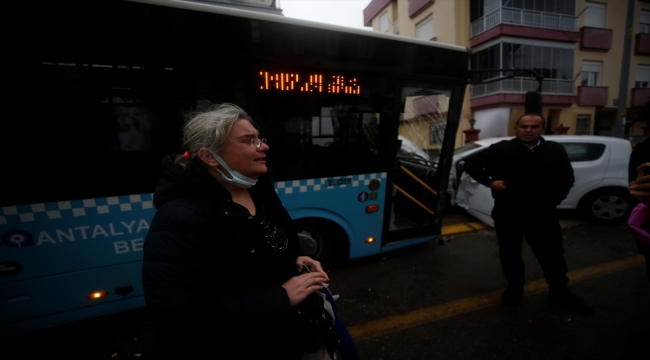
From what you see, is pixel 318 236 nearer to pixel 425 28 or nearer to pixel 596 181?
pixel 596 181

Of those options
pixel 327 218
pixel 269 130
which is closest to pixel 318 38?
pixel 269 130

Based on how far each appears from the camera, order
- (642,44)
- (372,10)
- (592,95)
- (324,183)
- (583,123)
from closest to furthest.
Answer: (324,183), (592,95), (583,123), (642,44), (372,10)

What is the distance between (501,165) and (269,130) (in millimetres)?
2232

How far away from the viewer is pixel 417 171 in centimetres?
452

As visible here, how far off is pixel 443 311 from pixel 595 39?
859 inches

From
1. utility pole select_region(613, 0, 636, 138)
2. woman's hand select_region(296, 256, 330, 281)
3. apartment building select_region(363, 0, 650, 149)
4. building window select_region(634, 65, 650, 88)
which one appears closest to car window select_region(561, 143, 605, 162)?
woman's hand select_region(296, 256, 330, 281)

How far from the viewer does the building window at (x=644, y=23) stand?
61.2 feet

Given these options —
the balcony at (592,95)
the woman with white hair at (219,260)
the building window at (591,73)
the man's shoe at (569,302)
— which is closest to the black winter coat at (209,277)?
the woman with white hair at (219,260)

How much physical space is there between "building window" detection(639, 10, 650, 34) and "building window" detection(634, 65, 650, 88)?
2.47m

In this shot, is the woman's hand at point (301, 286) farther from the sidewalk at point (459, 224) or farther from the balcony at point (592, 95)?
the balcony at point (592, 95)

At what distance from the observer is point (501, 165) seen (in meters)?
2.74

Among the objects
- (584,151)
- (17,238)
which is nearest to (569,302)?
(584,151)

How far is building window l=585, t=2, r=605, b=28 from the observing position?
16.6 m

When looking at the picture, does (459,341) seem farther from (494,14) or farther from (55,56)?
(494,14)
